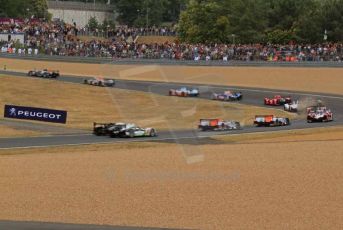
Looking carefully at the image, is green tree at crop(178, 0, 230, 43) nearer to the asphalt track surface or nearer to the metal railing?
the asphalt track surface

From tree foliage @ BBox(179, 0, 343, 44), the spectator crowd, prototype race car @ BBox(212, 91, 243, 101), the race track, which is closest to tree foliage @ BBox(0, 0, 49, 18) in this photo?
tree foliage @ BBox(179, 0, 343, 44)

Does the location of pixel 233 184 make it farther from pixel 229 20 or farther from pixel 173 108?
pixel 229 20

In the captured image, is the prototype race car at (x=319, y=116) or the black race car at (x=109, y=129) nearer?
the black race car at (x=109, y=129)

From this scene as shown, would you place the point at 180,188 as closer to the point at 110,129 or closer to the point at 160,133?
the point at 110,129

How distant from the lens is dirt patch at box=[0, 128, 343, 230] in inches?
622

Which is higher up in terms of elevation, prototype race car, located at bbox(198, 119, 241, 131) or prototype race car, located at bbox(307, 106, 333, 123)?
prototype race car, located at bbox(198, 119, 241, 131)

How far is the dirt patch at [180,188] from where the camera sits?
15.8 m

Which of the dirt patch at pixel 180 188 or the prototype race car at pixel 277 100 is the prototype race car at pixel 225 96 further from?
the dirt patch at pixel 180 188

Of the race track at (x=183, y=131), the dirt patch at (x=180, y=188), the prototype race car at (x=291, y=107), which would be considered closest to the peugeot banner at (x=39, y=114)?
the race track at (x=183, y=131)

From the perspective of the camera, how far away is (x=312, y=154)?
86.5 ft

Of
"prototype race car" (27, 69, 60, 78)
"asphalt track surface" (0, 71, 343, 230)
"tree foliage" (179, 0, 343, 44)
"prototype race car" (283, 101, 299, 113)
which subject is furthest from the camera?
"tree foliage" (179, 0, 343, 44)

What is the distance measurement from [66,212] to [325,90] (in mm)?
45010

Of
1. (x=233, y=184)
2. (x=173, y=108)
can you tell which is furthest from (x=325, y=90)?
(x=173, y=108)

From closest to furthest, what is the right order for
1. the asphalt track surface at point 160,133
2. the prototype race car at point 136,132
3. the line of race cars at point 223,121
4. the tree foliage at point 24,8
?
1. the asphalt track surface at point 160,133
2. the prototype race car at point 136,132
3. the line of race cars at point 223,121
4. the tree foliage at point 24,8
